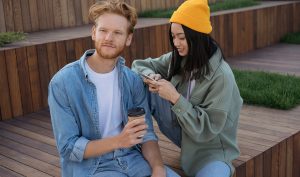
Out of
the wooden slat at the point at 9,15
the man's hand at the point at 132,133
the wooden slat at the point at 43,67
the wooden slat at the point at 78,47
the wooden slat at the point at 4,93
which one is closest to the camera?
the man's hand at the point at 132,133

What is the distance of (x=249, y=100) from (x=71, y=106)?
2.32 meters

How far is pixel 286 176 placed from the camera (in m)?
3.34

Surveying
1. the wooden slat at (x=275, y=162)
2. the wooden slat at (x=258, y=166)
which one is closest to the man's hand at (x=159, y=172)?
the wooden slat at (x=258, y=166)

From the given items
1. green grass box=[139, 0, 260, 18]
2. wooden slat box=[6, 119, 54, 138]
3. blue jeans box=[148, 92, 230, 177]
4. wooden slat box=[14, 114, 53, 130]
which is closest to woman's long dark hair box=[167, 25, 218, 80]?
blue jeans box=[148, 92, 230, 177]

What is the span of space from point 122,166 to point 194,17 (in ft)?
2.40

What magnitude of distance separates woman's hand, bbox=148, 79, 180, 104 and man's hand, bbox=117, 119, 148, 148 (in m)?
0.32

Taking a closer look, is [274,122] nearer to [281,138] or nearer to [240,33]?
[281,138]

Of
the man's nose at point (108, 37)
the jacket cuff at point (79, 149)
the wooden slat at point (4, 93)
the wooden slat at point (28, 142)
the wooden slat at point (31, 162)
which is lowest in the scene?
the wooden slat at point (28, 142)

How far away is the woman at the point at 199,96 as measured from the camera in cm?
224

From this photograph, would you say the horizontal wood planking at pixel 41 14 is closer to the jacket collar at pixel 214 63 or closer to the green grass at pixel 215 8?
the green grass at pixel 215 8

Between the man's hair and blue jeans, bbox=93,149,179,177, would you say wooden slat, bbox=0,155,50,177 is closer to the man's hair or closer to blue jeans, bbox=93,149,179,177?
blue jeans, bbox=93,149,179,177

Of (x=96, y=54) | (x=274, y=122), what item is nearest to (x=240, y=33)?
(x=274, y=122)

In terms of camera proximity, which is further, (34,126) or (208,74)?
(34,126)

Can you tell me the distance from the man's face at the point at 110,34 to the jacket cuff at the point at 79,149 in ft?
1.15
